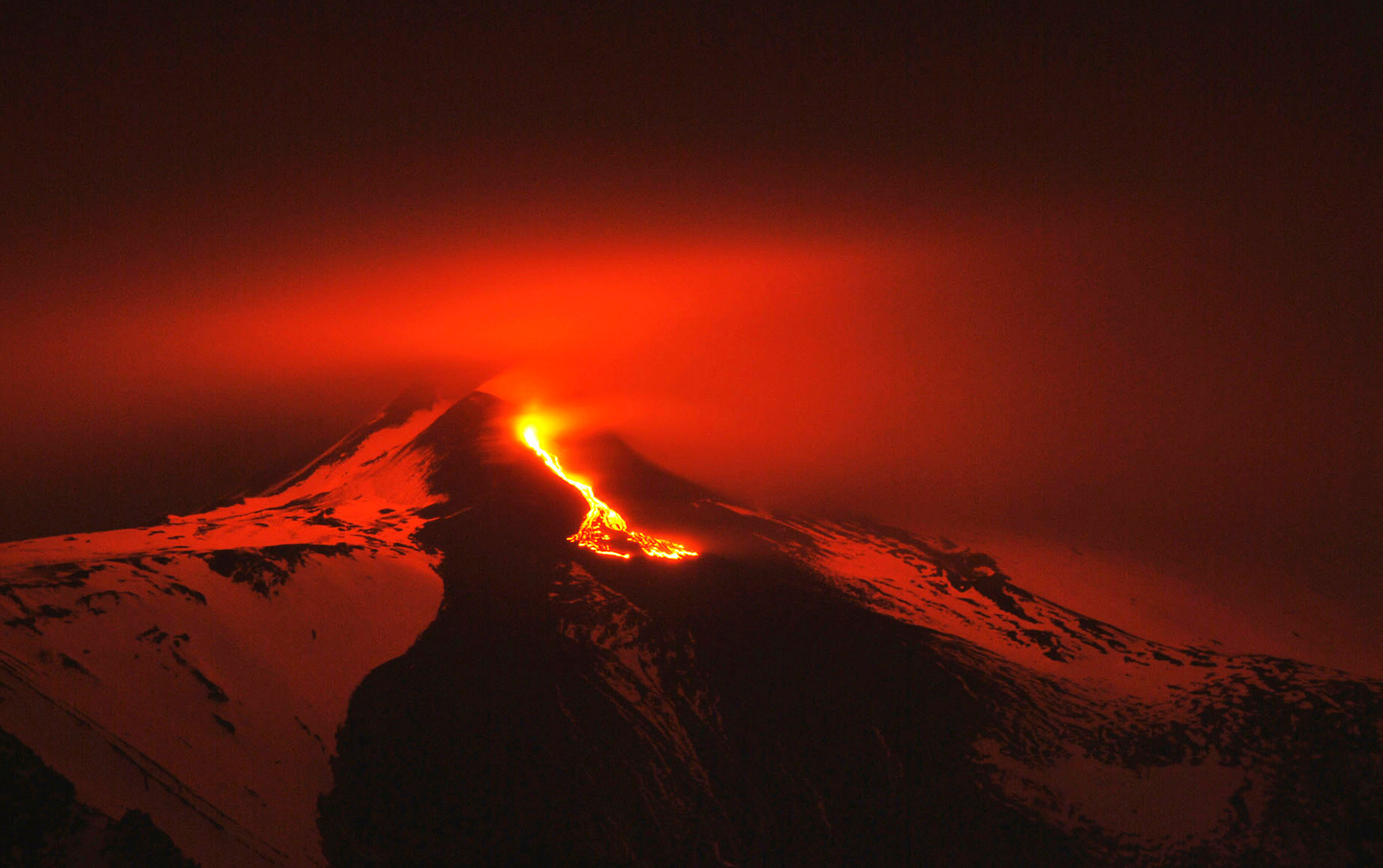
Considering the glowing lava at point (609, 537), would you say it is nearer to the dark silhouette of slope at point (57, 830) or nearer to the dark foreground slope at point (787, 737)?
the dark foreground slope at point (787, 737)

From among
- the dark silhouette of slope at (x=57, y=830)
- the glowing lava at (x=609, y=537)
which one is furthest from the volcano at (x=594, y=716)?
the glowing lava at (x=609, y=537)

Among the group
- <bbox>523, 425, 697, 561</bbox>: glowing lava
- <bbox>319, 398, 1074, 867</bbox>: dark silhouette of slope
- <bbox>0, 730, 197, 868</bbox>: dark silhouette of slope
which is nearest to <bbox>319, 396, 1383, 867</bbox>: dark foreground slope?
<bbox>319, 398, 1074, 867</bbox>: dark silhouette of slope

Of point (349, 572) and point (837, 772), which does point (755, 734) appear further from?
point (349, 572)

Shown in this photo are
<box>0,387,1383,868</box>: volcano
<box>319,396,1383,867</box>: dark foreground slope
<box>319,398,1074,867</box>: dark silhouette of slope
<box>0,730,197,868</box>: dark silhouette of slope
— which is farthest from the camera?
<box>319,396,1383,867</box>: dark foreground slope

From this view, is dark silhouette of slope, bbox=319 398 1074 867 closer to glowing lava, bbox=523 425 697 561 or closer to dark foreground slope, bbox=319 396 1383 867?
dark foreground slope, bbox=319 396 1383 867

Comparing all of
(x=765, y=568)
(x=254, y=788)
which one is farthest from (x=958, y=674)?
(x=254, y=788)
